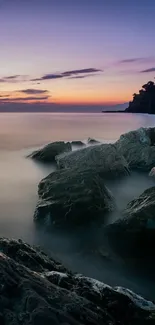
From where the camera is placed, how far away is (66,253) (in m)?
8.73

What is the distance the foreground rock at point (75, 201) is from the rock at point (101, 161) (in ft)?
14.9

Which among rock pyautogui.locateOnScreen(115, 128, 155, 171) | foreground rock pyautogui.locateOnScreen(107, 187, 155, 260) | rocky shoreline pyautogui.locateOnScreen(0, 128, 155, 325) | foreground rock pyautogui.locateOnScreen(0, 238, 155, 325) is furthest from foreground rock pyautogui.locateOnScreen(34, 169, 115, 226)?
rock pyautogui.locateOnScreen(115, 128, 155, 171)

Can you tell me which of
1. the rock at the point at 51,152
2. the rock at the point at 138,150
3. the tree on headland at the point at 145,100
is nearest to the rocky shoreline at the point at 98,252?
the rock at the point at 138,150

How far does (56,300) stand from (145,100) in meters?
129

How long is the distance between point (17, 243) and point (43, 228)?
375 centimetres

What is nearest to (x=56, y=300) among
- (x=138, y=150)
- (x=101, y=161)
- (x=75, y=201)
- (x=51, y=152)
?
(x=75, y=201)

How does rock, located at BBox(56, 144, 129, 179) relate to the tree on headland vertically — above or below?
below

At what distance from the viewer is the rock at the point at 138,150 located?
20062 mm

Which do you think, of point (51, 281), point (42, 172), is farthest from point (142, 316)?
point (42, 172)

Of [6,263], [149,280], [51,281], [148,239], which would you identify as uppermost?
[6,263]

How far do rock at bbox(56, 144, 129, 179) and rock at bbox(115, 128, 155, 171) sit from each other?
2468mm

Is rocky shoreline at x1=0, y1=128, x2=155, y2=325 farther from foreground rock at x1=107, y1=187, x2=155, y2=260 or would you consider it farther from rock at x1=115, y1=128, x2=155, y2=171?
rock at x1=115, y1=128, x2=155, y2=171

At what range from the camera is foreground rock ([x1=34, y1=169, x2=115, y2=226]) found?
33.0 feet

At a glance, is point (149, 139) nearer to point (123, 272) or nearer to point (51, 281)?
point (123, 272)
